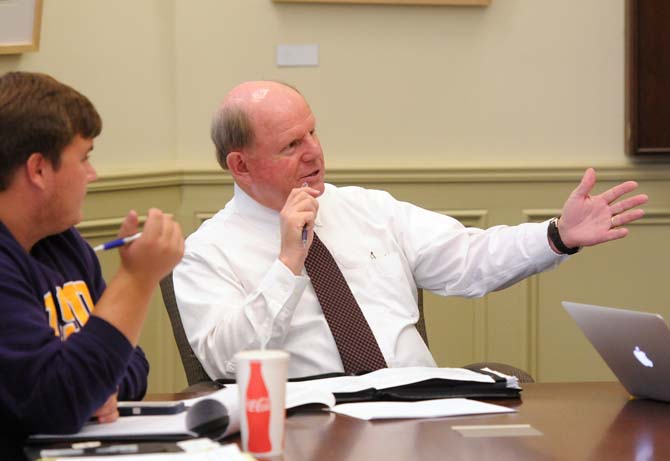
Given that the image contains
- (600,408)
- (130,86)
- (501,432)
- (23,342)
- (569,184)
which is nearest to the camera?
(23,342)

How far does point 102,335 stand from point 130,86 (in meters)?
2.57

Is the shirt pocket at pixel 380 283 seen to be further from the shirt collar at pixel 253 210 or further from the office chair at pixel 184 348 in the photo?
the office chair at pixel 184 348

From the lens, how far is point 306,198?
251 cm

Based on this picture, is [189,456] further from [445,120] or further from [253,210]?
[445,120]

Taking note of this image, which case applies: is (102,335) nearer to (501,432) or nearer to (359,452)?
(359,452)

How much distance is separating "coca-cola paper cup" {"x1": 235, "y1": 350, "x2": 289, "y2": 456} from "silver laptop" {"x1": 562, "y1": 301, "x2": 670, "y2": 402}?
0.68 m

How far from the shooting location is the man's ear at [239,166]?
2.70m

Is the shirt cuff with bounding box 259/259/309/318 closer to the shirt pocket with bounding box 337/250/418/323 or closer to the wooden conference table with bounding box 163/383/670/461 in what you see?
the shirt pocket with bounding box 337/250/418/323

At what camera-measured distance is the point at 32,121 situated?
1.66 meters

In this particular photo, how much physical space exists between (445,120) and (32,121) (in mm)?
2767

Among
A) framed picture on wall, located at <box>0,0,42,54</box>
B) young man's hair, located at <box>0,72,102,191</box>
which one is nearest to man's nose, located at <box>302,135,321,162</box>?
young man's hair, located at <box>0,72,102,191</box>

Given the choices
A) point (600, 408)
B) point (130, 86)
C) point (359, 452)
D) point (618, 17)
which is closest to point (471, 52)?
point (618, 17)

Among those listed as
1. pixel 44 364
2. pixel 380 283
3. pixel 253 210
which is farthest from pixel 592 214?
pixel 44 364

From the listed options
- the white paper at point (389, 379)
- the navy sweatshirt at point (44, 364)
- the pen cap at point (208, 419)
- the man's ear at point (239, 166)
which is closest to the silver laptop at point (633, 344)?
the white paper at point (389, 379)
